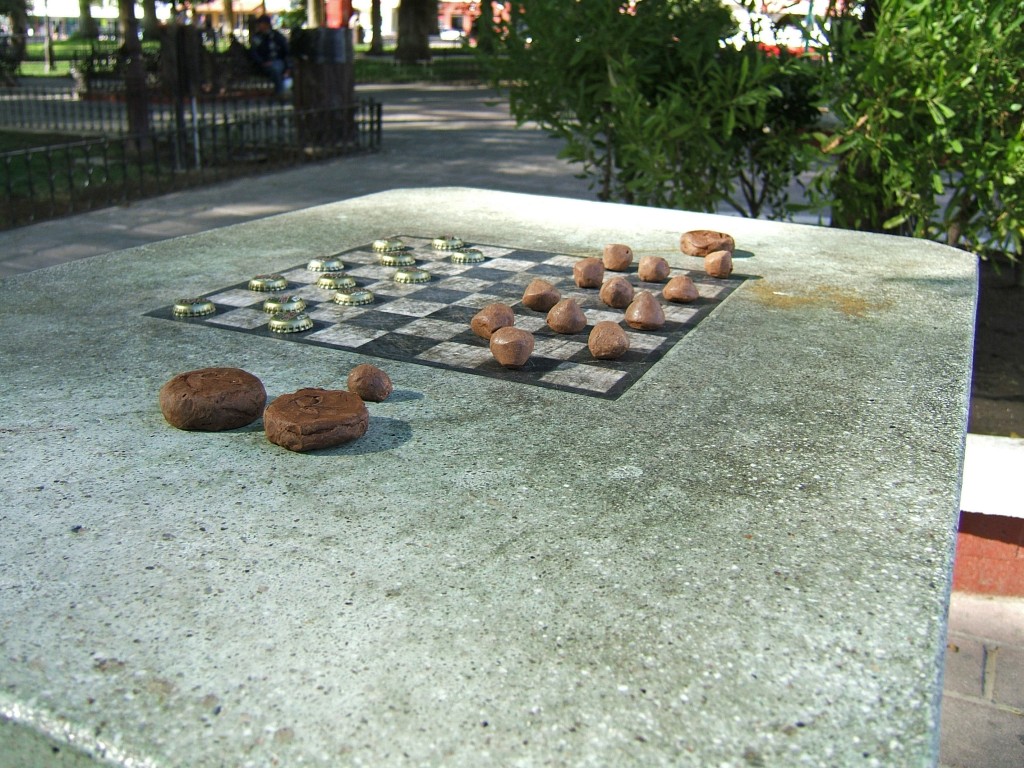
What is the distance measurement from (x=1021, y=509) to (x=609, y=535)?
6.47 feet

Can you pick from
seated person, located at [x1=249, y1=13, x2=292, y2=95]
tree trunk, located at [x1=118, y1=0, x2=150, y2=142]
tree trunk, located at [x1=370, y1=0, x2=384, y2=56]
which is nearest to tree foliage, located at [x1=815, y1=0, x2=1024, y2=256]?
tree trunk, located at [x1=118, y1=0, x2=150, y2=142]

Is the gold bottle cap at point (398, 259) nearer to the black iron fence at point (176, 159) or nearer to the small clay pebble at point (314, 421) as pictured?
the small clay pebble at point (314, 421)

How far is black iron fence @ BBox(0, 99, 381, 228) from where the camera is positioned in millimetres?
7605

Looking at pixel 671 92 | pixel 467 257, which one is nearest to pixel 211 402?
pixel 467 257

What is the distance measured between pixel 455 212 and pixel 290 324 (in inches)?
60.4

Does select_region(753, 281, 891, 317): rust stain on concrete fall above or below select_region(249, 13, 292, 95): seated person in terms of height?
below

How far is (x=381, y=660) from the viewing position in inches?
41.8

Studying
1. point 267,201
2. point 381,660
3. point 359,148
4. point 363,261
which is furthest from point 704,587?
point 359,148

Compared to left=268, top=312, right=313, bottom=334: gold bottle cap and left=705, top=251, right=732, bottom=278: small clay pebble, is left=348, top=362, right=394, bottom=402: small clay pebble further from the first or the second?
left=705, top=251, right=732, bottom=278: small clay pebble

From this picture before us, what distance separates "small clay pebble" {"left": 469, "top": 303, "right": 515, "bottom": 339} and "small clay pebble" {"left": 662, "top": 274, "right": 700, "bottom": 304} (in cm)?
49

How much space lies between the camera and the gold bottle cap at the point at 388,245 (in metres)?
2.86

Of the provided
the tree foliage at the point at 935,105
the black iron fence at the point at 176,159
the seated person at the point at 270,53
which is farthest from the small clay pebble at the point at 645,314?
the seated person at the point at 270,53

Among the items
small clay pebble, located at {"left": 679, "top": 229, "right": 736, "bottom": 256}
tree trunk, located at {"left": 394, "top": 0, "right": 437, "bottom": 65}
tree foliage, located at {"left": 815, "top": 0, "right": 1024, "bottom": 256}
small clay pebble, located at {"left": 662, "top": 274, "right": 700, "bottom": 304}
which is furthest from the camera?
tree trunk, located at {"left": 394, "top": 0, "right": 437, "bottom": 65}

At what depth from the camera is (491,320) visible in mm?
2094
